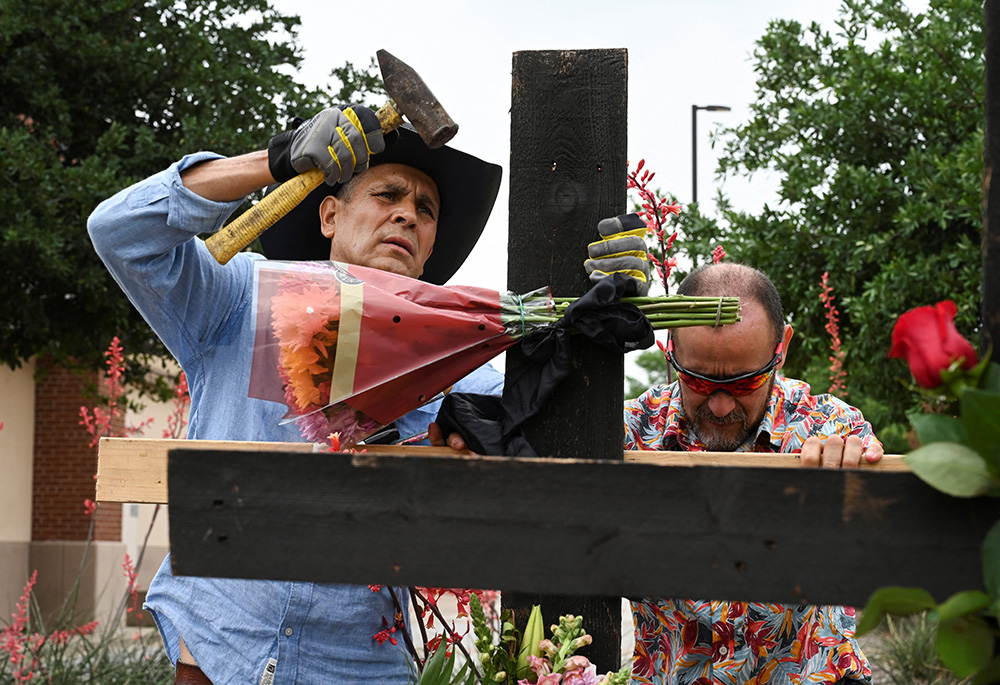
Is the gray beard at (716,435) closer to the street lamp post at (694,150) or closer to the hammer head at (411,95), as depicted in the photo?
the hammer head at (411,95)

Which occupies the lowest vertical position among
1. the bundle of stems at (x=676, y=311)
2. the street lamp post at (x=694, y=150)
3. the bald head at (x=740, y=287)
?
the bundle of stems at (x=676, y=311)

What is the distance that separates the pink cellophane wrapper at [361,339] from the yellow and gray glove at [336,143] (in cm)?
24

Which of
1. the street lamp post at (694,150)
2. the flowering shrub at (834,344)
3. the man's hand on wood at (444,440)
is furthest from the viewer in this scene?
the street lamp post at (694,150)

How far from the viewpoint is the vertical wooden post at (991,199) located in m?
1.22

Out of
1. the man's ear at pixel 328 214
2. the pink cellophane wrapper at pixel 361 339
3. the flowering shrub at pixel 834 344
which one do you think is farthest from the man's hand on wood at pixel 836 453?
the flowering shrub at pixel 834 344

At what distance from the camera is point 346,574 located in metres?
1.22

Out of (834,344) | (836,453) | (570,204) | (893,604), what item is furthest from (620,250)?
(834,344)

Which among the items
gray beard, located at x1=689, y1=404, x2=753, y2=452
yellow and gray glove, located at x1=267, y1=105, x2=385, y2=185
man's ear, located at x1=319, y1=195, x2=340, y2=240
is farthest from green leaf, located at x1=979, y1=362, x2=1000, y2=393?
man's ear, located at x1=319, y1=195, x2=340, y2=240

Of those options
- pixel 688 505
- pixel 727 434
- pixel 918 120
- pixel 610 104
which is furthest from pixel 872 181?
pixel 688 505

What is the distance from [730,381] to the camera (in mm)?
2395

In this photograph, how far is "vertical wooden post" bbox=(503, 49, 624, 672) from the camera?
70.3 inches

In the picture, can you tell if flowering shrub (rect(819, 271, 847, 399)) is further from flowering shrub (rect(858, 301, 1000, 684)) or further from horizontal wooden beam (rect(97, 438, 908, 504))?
flowering shrub (rect(858, 301, 1000, 684))

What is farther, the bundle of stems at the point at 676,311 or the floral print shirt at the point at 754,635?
the floral print shirt at the point at 754,635

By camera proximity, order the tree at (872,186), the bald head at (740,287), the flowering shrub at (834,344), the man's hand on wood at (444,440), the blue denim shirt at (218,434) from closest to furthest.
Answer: the man's hand on wood at (444,440)
the blue denim shirt at (218,434)
the bald head at (740,287)
the flowering shrub at (834,344)
the tree at (872,186)
